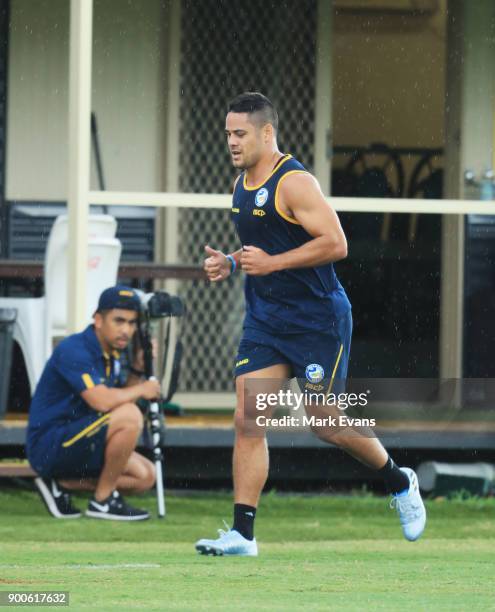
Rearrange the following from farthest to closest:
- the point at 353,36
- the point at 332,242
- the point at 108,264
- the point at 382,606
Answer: the point at 353,36 → the point at 108,264 → the point at 332,242 → the point at 382,606

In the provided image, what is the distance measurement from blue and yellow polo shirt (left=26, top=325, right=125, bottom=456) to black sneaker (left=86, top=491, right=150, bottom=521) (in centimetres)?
42

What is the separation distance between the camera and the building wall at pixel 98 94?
35.4 feet

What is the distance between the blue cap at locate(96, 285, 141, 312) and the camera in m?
8.74

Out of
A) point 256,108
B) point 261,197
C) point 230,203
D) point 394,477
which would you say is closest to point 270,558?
point 394,477

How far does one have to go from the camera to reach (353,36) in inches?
460

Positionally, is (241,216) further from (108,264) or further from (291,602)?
(108,264)

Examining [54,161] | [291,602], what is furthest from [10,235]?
[291,602]

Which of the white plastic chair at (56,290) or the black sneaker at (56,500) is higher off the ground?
the white plastic chair at (56,290)

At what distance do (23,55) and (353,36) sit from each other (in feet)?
7.48

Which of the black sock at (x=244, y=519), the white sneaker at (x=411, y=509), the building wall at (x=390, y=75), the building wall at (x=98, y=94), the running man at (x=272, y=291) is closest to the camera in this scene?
the running man at (x=272, y=291)

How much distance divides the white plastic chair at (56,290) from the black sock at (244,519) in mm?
2581

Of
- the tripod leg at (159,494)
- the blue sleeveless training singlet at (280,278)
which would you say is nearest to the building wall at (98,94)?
the tripod leg at (159,494)

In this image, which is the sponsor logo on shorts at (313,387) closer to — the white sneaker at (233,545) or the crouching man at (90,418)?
the white sneaker at (233,545)

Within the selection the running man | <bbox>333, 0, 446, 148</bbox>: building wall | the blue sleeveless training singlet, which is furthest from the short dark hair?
<bbox>333, 0, 446, 148</bbox>: building wall
